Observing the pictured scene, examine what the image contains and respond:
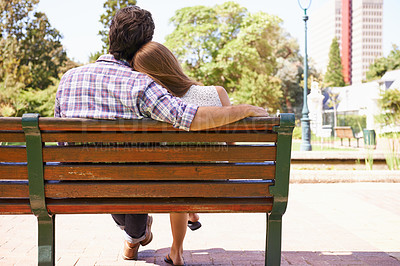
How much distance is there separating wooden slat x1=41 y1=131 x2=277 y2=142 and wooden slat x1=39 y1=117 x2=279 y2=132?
28 millimetres

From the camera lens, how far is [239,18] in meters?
34.3

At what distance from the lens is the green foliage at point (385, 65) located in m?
56.4

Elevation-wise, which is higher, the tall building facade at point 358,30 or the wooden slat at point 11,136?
the tall building facade at point 358,30

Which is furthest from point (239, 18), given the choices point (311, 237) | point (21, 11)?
point (311, 237)

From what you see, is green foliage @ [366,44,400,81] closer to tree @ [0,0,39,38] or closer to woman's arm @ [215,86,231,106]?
tree @ [0,0,39,38]

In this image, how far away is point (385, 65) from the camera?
5853 cm

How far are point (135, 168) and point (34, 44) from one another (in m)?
34.2

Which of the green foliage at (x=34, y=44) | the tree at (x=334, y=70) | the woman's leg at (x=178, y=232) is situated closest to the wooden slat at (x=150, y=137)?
the woman's leg at (x=178, y=232)

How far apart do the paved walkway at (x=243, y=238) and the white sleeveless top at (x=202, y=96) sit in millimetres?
1147

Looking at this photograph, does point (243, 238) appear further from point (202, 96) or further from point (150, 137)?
point (150, 137)

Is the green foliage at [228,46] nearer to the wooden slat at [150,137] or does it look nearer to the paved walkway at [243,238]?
the paved walkway at [243,238]

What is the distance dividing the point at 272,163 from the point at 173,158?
499 millimetres

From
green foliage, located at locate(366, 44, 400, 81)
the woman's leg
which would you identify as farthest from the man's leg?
green foliage, located at locate(366, 44, 400, 81)

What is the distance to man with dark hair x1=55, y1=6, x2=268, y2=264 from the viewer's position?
192 cm
